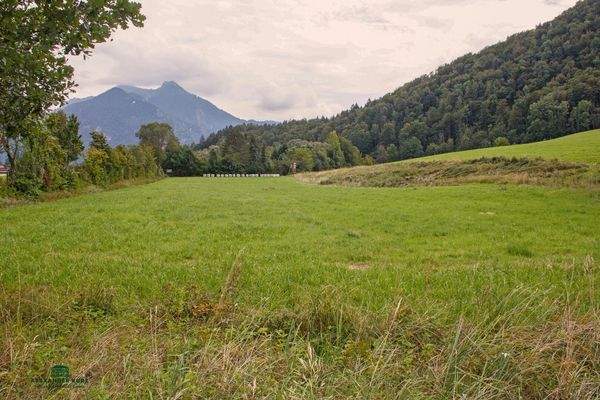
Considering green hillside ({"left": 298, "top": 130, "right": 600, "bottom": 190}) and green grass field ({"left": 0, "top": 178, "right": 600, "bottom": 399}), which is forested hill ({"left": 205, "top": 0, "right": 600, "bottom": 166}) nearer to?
green hillside ({"left": 298, "top": 130, "right": 600, "bottom": 190})

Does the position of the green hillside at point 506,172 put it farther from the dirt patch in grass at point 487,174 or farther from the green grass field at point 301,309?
the green grass field at point 301,309

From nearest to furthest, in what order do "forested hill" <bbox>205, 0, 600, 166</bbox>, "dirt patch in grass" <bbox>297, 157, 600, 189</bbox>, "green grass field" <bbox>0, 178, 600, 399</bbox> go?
"green grass field" <bbox>0, 178, 600, 399</bbox> < "dirt patch in grass" <bbox>297, 157, 600, 189</bbox> < "forested hill" <bbox>205, 0, 600, 166</bbox>

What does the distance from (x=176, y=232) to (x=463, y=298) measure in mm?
12232

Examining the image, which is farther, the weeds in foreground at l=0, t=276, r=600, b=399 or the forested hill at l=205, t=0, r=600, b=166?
the forested hill at l=205, t=0, r=600, b=166

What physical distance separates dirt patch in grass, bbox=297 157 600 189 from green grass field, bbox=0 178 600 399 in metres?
16.5

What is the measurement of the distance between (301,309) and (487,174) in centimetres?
4333

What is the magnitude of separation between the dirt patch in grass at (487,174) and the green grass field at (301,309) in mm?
16477

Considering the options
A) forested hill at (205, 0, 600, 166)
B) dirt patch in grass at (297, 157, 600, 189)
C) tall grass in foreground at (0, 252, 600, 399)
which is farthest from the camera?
forested hill at (205, 0, 600, 166)

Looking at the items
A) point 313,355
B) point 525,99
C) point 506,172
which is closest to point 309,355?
point 313,355

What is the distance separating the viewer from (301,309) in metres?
7.50

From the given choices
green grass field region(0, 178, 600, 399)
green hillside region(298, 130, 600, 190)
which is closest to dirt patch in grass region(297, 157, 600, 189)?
green hillside region(298, 130, 600, 190)

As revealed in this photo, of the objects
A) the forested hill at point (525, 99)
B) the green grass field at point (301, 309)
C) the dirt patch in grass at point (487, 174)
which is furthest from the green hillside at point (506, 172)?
the forested hill at point (525, 99)

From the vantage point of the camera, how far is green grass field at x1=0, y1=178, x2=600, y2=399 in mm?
4898

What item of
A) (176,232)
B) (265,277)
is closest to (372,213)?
(176,232)
